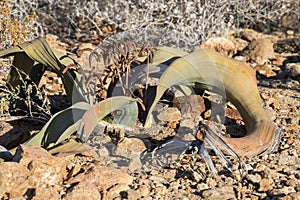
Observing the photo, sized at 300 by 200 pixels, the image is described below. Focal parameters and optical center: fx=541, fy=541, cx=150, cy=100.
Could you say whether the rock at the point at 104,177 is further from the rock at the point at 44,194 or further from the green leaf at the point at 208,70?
the green leaf at the point at 208,70

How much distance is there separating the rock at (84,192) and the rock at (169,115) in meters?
0.79

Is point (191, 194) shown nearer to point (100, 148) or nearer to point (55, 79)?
point (100, 148)

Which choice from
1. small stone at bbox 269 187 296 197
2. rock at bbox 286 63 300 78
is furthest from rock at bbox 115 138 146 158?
rock at bbox 286 63 300 78

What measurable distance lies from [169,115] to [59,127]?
2.08 feet

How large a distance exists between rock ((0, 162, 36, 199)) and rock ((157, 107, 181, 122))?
36.5 inches

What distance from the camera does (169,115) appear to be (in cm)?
277

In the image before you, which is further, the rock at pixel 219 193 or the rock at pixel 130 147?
the rock at pixel 130 147

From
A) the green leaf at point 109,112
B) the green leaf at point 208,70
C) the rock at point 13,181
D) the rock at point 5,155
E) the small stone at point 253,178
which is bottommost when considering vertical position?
the small stone at point 253,178

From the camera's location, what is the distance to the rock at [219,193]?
2.08m

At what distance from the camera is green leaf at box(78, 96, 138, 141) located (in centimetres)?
230

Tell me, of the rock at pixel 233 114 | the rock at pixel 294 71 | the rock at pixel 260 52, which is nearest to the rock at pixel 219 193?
the rock at pixel 233 114

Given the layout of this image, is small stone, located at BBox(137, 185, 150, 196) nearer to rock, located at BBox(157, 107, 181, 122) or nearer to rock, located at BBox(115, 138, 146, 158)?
rock, located at BBox(115, 138, 146, 158)

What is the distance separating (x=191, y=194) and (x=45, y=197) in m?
0.56

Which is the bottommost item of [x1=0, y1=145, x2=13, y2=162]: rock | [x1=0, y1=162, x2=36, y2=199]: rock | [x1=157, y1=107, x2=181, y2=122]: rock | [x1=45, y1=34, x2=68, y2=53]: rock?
[x1=45, y1=34, x2=68, y2=53]: rock
